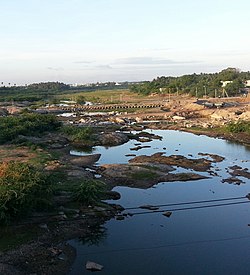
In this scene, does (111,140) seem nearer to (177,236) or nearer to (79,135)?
(79,135)

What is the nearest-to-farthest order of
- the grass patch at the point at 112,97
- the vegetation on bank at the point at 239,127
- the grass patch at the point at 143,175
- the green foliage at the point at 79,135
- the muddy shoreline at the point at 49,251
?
the muddy shoreline at the point at 49,251
the grass patch at the point at 143,175
the green foliage at the point at 79,135
the vegetation on bank at the point at 239,127
the grass patch at the point at 112,97

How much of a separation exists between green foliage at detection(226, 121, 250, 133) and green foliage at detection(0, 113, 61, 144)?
22889mm

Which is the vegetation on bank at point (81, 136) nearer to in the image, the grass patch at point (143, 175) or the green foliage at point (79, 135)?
the green foliage at point (79, 135)

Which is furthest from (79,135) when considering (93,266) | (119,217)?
(93,266)

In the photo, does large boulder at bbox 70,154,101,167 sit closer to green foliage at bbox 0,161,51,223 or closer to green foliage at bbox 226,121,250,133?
green foliage at bbox 0,161,51,223

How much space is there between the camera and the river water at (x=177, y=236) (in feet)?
51.1

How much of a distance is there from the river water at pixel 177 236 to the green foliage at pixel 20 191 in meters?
2.97

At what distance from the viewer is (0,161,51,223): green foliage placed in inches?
688

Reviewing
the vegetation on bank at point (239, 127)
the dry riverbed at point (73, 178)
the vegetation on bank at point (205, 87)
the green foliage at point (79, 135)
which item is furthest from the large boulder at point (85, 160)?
the vegetation on bank at point (205, 87)

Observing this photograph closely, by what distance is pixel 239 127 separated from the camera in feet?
157

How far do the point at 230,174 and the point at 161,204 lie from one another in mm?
8831

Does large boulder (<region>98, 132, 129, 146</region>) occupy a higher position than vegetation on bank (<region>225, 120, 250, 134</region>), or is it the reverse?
vegetation on bank (<region>225, 120, 250, 134</region>)

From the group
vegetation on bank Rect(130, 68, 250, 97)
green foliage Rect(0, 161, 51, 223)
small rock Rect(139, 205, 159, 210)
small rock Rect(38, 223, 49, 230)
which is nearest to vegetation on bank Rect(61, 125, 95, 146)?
small rock Rect(139, 205, 159, 210)

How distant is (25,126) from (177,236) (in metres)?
30.7
